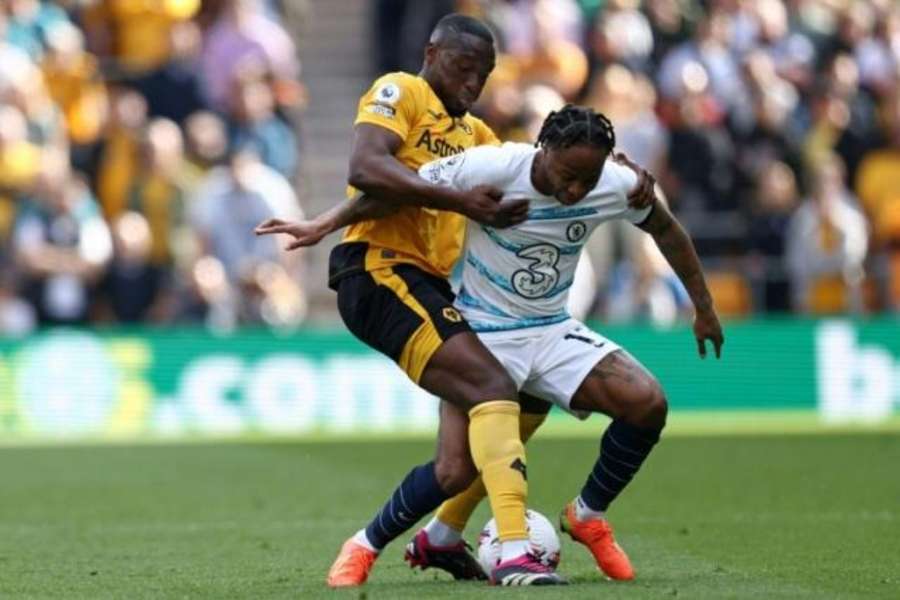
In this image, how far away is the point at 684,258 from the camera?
9.12 m

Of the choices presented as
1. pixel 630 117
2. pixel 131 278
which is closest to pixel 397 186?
pixel 131 278

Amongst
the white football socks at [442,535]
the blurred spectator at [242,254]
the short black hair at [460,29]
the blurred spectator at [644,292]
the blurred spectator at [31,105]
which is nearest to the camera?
the short black hair at [460,29]

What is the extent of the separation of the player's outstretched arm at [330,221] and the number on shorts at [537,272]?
58 centimetres

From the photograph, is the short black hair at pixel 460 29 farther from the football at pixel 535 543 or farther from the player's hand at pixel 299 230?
the football at pixel 535 543

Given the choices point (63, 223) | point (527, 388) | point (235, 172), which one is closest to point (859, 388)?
point (235, 172)

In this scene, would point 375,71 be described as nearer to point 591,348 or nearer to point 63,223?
point 63,223

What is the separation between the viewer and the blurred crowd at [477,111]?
19875 mm

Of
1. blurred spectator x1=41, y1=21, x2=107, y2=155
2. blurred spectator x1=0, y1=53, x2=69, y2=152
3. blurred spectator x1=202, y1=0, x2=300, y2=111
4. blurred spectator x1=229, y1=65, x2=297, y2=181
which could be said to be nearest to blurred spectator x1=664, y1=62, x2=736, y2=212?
blurred spectator x1=229, y1=65, x2=297, y2=181

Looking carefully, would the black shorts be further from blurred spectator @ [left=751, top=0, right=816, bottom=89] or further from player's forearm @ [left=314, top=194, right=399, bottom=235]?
blurred spectator @ [left=751, top=0, right=816, bottom=89]

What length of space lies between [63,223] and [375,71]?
564cm

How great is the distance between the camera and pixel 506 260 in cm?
892

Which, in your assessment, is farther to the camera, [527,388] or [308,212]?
[308,212]

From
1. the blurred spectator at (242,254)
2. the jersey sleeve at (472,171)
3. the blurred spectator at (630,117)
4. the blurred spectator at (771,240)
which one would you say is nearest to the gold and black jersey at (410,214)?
the jersey sleeve at (472,171)

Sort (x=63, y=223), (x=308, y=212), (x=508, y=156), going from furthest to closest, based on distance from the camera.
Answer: (x=308, y=212)
(x=63, y=223)
(x=508, y=156)
